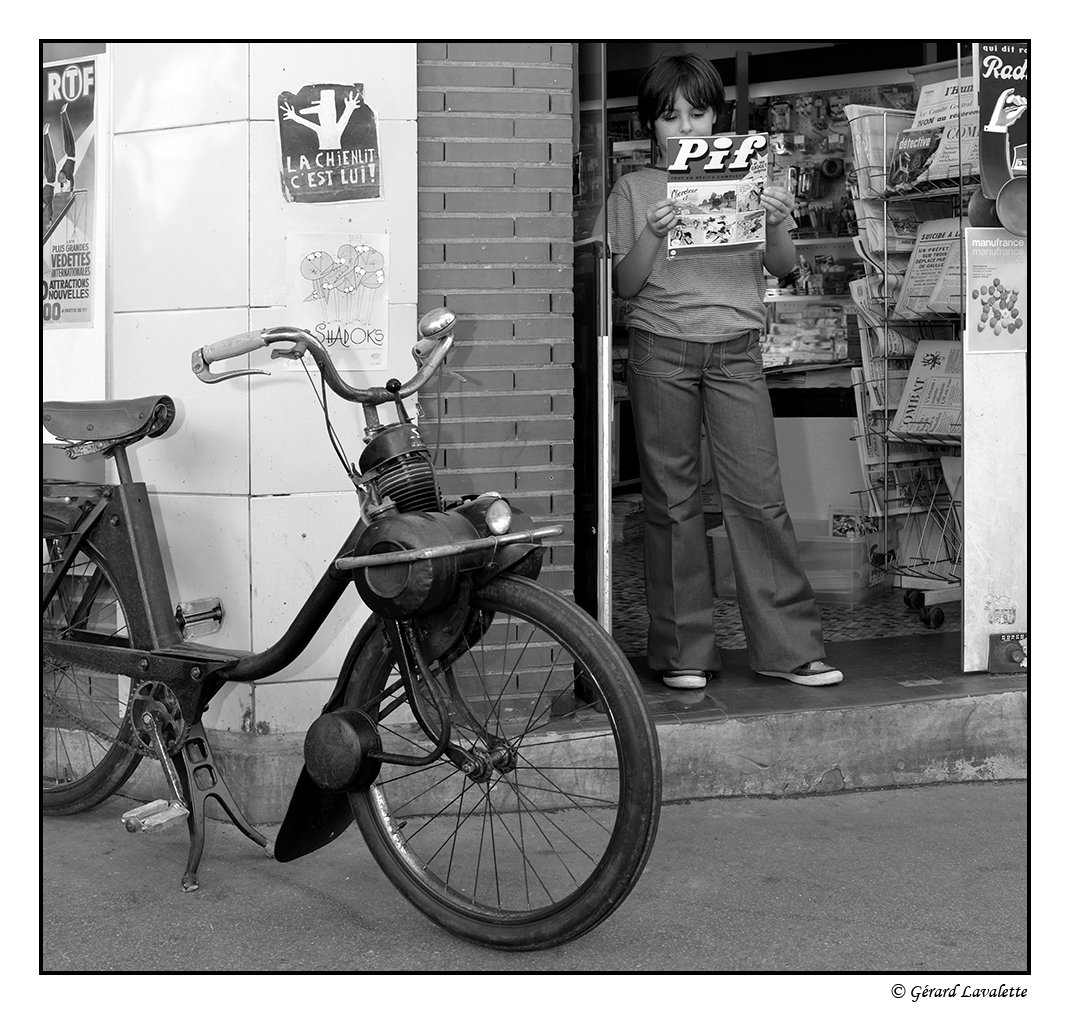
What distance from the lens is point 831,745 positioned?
4.01 m

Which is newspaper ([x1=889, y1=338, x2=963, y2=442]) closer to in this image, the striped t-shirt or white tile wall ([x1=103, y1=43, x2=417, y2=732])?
the striped t-shirt

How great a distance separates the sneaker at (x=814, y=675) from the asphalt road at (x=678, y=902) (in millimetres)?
432

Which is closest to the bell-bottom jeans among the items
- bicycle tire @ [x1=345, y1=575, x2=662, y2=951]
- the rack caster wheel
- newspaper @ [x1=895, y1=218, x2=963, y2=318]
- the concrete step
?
the concrete step

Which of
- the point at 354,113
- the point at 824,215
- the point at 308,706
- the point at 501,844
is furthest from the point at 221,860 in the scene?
the point at 824,215

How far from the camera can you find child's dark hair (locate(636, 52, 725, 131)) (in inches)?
159

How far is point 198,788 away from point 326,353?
1.19 metres

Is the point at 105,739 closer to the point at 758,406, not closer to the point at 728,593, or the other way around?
the point at 758,406

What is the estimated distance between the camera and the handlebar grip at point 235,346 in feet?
9.45

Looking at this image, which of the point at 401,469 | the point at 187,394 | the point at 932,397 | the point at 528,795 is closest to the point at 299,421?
the point at 187,394

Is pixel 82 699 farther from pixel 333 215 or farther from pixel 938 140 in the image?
pixel 938 140

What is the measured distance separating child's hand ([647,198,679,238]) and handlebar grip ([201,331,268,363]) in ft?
4.82

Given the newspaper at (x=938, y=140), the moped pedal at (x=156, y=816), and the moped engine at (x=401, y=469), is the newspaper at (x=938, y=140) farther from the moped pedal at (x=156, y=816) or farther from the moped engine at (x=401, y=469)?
the moped pedal at (x=156, y=816)

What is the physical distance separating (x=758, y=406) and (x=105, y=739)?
220cm

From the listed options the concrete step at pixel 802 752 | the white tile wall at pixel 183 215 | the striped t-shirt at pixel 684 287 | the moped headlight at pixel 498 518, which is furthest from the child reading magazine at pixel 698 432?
the moped headlight at pixel 498 518
